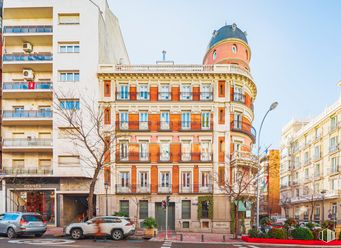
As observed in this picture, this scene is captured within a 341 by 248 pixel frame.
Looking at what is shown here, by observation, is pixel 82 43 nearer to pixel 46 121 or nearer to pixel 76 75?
pixel 76 75

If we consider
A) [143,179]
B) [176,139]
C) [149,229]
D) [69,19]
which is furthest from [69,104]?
[149,229]

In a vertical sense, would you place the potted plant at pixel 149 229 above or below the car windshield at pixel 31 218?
below

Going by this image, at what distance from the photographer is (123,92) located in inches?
1399

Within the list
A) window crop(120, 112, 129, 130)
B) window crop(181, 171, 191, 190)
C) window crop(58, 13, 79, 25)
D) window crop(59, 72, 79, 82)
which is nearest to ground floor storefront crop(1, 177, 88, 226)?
window crop(120, 112, 129, 130)

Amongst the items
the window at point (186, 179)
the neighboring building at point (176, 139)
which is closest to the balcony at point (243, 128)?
the neighboring building at point (176, 139)

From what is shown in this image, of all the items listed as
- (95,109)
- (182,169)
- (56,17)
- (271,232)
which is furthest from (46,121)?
(271,232)

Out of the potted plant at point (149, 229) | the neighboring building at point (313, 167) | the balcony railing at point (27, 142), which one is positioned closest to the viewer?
the potted plant at point (149, 229)

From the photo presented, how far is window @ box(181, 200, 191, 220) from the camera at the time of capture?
34.3 meters

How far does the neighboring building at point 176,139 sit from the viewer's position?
34.3 metres

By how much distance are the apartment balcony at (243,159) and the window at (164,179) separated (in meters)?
6.32

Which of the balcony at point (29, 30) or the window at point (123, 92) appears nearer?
the balcony at point (29, 30)

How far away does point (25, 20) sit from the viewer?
36531 millimetres

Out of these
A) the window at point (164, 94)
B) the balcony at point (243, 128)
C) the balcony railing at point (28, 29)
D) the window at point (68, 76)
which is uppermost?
the balcony railing at point (28, 29)

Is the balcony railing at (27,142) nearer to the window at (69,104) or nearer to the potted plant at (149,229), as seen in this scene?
the window at (69,104)
